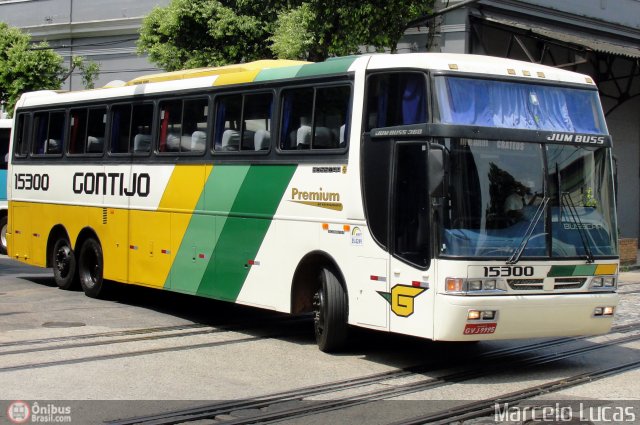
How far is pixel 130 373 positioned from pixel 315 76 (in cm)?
397

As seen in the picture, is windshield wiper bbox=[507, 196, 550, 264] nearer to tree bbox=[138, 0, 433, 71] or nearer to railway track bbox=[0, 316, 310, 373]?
railway track bbox=[0, 316, 310, 373]

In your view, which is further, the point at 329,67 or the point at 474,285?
the point at 329,67

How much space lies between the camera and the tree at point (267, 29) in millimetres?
19719

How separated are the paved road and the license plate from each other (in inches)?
19.8

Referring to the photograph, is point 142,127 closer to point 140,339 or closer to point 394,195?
point 140,339

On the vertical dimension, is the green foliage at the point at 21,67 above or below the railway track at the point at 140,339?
above

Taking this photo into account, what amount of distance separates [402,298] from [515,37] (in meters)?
15.3

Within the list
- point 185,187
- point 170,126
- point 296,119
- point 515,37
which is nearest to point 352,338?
point 296,119

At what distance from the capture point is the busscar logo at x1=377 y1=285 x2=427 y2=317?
9742mm

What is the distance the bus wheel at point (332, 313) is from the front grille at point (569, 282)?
230cm

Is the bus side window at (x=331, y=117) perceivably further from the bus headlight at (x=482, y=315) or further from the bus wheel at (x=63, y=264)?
the bus wheel at (x=63, y=264)

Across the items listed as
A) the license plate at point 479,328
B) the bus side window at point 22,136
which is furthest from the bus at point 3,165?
the license plate at point 479,328

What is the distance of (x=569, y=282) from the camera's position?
32.6 ft

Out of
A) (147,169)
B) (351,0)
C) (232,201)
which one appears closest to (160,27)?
(351,0)
